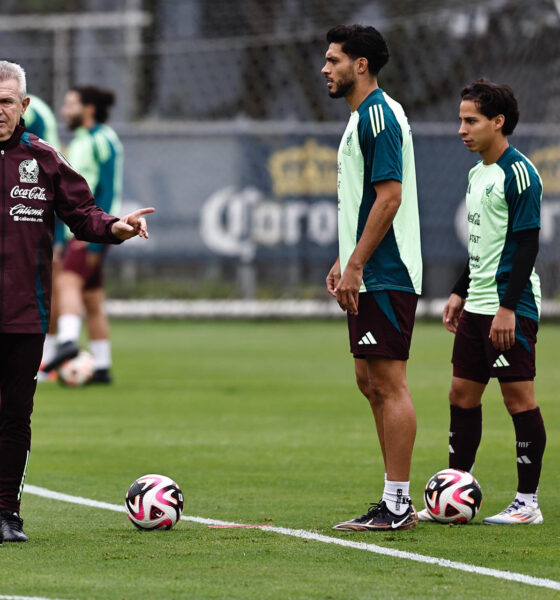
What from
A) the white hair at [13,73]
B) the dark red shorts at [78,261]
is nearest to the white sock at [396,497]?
the white hair at [13,73]

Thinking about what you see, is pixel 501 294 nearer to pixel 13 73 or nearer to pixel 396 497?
pixel 396 497

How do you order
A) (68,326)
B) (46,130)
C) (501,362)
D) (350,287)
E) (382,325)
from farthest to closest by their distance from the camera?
(68,326)
(46,130)
(501,362)
(382,325)
(350,287)

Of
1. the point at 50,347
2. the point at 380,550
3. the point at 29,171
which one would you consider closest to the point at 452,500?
the point at 380,550

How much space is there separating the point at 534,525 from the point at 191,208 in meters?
16.4

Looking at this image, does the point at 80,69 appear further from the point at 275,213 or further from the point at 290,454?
the point at 290,454

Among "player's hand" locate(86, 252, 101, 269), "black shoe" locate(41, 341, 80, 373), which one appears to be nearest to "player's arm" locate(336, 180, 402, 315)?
"black shoe" locate(41, 341, 80, 373)

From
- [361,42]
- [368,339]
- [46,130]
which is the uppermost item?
[361,42]

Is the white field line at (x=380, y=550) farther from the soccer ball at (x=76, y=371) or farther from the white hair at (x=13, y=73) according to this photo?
the soccer ball at (x=76, y=371)

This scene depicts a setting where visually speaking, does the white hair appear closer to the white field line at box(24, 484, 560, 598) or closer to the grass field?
the grass field

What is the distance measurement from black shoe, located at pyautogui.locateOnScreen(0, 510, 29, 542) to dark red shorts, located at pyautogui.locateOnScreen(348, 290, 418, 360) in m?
1.64

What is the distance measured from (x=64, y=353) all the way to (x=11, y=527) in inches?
250

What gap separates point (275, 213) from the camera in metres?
22.1

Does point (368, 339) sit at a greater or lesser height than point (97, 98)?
lesser

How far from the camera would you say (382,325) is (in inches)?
234
